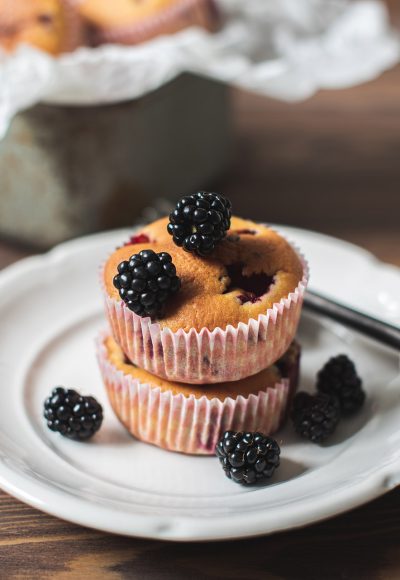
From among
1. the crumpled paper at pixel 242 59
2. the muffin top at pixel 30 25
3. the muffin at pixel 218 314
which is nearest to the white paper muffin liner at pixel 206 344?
the muffin at pixel 218 314

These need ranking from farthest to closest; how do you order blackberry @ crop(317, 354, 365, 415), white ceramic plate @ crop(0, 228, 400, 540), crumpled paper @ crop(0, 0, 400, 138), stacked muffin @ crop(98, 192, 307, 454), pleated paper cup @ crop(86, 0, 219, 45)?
pleated paper cup @ crop(86, 0, 219, 45)
crumpled paper @ crop(0, 0, 400, 138)
blackberry @ crop(317, 354, 365, 415)
stacked muffin @ crop(98, 192, 307, 454)
white ceramic plate @ crop(0, 228, 400, 540)

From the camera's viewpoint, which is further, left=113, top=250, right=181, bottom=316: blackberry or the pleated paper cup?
the pleated paper cup

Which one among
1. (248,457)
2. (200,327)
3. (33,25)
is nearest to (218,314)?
(200,327)

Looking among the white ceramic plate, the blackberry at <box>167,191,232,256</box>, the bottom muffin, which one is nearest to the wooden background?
the white ceramic plate

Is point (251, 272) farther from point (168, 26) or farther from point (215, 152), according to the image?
point (215, 152)

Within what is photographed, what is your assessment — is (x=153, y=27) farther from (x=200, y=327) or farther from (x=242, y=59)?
(x=200, y=327)

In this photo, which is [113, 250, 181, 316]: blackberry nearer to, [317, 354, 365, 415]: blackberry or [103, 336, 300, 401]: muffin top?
[103, 336, 300, 401]: muffin top

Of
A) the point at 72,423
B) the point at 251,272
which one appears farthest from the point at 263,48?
the point at 72,423
